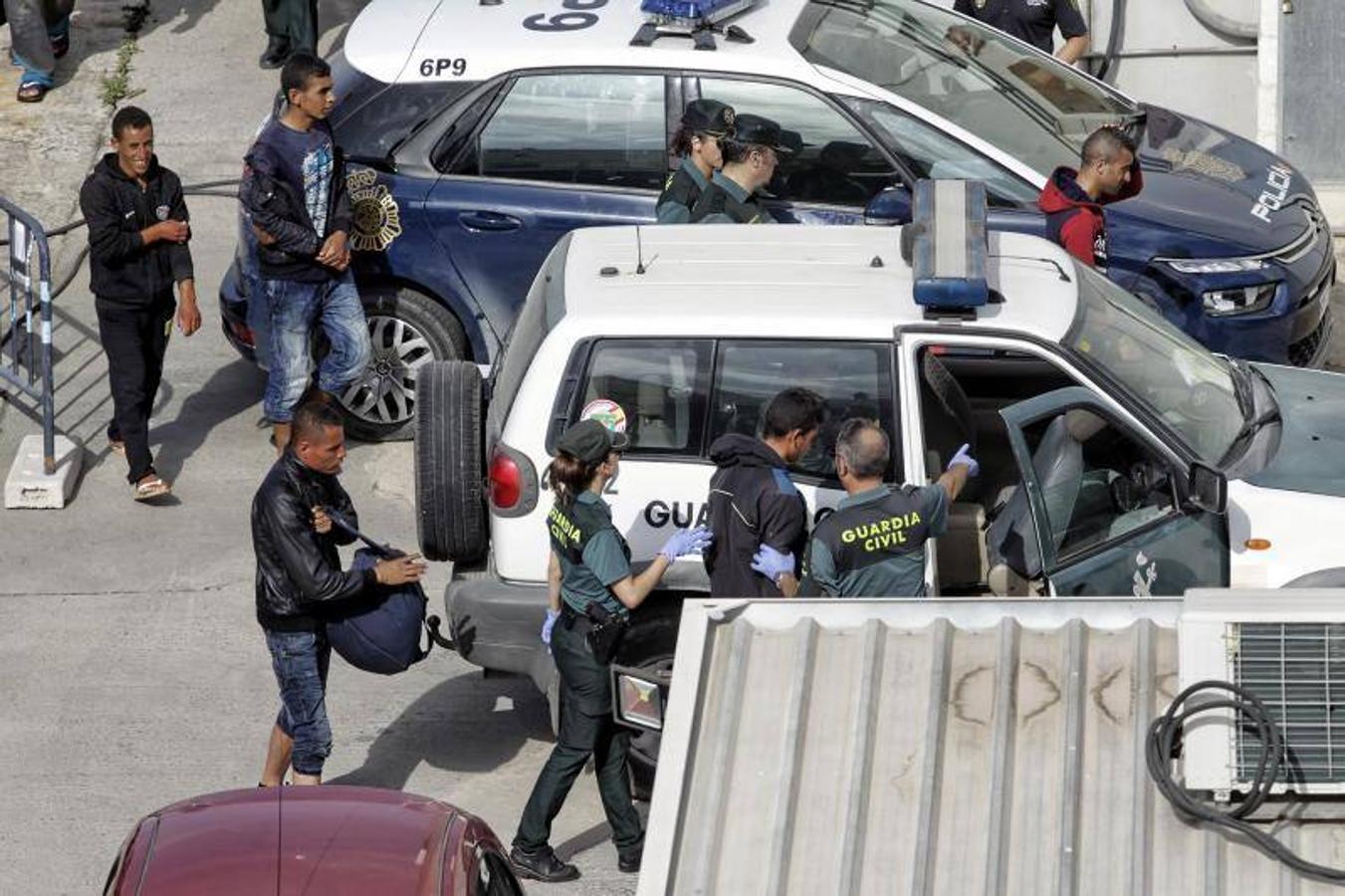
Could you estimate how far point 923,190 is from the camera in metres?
7.83

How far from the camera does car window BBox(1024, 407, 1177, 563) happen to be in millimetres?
7402

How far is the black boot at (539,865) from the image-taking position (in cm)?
756

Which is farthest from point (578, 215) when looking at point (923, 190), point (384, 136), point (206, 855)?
point (206, 855)

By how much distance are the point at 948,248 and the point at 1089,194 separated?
1.83m

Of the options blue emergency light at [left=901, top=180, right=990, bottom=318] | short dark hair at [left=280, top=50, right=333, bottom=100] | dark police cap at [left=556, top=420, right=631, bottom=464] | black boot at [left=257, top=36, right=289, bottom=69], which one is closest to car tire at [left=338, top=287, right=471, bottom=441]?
short dark hair at [left=280, top=50, right=333, bottom=100]

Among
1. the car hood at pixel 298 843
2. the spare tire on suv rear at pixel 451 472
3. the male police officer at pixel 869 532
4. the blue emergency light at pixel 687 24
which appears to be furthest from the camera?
the blue emergency light at pixel 687 24

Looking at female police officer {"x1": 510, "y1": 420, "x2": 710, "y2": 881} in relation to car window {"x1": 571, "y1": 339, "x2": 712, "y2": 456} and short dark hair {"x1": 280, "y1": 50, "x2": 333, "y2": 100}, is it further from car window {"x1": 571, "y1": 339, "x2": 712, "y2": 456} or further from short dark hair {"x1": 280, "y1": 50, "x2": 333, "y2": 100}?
short dark hair {"x1": 280, "y1": 50, "x2": 333, "y2": 100}

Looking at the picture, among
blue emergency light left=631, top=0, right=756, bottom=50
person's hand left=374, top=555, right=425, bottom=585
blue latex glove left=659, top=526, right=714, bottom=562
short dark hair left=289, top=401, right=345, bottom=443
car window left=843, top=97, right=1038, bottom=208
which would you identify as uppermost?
blue emergency light left=631, top=0, right=756, bottom=50

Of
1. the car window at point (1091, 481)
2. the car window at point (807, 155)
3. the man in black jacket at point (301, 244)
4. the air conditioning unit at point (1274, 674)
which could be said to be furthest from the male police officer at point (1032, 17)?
the air conditioning unit at point (1274, 674)

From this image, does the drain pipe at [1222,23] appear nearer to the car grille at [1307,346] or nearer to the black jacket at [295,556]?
the car grille at [1307,346]

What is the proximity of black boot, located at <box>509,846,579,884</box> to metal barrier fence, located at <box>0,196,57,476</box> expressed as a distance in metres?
3.95

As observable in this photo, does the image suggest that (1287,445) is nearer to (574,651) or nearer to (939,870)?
(574,651)

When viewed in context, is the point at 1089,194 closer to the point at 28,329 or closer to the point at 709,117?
the point at 709,117

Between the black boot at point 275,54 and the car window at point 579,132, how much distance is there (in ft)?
15.5
